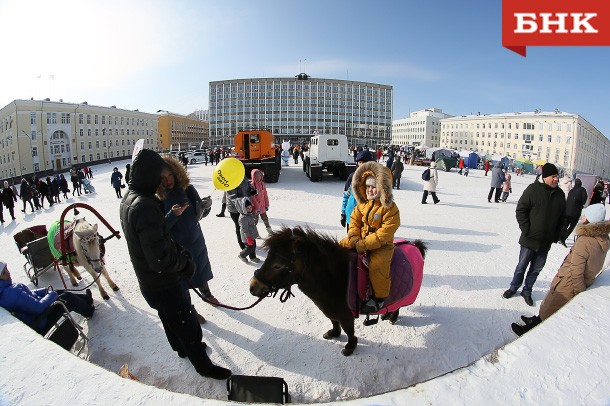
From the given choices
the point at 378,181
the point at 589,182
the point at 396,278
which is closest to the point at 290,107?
the point at 589,182

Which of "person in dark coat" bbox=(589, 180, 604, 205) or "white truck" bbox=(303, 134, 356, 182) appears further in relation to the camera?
"white truck" bbox=(303, 134, 356, 182)

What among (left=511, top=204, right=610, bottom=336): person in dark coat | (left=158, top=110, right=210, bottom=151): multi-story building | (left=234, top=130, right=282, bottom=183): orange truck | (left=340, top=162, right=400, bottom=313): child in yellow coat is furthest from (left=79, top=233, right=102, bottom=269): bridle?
(left=158, top=110, right=210, bottom=151): multi-story building

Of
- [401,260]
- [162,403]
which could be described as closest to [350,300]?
[401,260]

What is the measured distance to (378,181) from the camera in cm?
271

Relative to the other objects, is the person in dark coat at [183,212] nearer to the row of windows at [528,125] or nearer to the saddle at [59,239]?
the saddle at [59,239]

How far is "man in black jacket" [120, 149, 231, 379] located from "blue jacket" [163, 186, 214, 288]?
702mm

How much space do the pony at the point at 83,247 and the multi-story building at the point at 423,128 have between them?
89384 millimetres

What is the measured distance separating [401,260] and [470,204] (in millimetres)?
8331

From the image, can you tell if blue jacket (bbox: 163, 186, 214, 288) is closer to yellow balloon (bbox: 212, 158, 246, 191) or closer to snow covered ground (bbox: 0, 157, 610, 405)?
snow covered ground (bbox: 0, 157, 610, 405)

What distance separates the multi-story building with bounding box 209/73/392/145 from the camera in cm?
8488

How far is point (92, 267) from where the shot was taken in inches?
151

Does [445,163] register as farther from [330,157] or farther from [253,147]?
[253,147]

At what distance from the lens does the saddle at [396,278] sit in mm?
2668

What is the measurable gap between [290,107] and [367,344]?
285 feet
